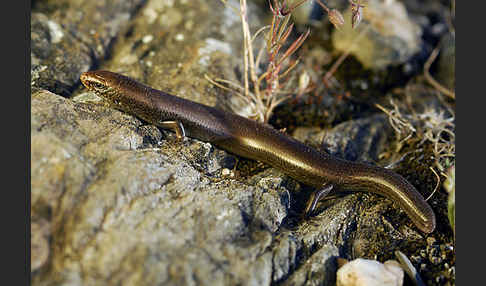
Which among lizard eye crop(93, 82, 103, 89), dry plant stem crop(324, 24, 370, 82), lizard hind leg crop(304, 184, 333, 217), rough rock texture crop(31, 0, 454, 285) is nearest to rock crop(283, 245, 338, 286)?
rough rock texture crop(31, 0, 454, 285)

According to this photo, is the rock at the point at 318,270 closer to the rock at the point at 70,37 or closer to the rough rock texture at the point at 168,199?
the rough rock texture at the point at 168,199

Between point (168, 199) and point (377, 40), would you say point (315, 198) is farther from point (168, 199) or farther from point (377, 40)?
point (377, 40)

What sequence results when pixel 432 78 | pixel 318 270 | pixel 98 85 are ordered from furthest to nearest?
pixel 432 78, pixel 98 85, pixel 318 270

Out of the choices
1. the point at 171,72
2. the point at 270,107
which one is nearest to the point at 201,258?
the point at 270,107

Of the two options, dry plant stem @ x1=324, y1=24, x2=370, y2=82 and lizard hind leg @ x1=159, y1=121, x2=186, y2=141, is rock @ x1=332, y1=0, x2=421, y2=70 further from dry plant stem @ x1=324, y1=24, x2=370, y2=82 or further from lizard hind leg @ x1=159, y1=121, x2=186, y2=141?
lizard hind leg @ x1=159, y1=121, x2=186, y2=141

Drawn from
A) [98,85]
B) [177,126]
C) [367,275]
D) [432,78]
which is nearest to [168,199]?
[177,126]

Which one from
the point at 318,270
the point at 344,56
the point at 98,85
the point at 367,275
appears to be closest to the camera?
the point at 367,275

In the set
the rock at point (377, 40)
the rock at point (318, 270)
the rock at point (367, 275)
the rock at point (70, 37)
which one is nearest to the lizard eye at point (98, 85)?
the rock at point (70, 37)
